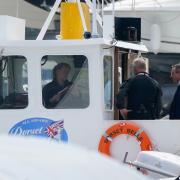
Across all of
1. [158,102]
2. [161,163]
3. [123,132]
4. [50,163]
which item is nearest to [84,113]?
[123,132]

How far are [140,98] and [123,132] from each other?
0.55 metres

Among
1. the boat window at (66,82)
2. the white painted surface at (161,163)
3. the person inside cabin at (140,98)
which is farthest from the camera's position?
the person inside cabin at (140,98)

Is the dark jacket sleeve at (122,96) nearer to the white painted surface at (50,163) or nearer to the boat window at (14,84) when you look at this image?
the boat window at (14,84)

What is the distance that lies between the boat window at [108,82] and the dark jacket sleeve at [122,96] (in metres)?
0.11

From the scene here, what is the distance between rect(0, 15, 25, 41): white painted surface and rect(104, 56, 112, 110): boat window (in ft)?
3.56

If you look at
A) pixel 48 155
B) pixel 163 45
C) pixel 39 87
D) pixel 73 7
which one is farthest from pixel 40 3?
pixel 48 155

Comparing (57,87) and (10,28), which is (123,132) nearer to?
(57,87)

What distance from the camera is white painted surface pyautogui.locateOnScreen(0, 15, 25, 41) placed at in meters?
8.12

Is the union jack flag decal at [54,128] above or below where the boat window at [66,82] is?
below

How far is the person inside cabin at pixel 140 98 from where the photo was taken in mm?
8172

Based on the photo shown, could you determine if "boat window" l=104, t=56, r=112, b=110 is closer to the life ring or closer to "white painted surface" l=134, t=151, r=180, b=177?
the life ring

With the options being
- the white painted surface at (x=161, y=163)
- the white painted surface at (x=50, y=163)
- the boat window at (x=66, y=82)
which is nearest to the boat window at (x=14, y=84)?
the boat window at (x=66, y=82)

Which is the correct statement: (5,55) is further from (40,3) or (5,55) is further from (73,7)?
(40,3)

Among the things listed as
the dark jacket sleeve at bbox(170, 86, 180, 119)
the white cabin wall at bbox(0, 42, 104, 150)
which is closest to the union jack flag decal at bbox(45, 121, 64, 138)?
the white cabin wall at bbox(0, 42, 104, 150)
